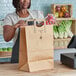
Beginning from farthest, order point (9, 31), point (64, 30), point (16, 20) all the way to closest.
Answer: point (64, 30)
point (16, 20)
point (9, 31)

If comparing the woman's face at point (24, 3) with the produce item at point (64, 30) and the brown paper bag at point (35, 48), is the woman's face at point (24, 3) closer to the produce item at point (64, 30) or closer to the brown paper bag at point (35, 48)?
the brown paper bag at point (35, 48)

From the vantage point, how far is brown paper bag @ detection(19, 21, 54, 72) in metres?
1.68

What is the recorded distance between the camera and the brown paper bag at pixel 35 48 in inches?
66.2

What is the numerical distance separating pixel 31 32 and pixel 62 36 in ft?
10.6

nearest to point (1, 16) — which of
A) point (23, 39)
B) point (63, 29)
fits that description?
point (63, 29)

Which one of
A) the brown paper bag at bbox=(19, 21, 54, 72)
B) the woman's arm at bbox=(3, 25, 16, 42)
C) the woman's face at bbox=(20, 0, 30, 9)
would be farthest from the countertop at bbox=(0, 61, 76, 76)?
the woman's face at bbox=(20, 0, 30, 9)

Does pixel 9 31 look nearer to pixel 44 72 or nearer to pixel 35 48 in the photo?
pixel 35 48

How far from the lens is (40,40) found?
172 cm

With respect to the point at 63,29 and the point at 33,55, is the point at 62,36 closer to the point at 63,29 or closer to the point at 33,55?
the point at 63,29

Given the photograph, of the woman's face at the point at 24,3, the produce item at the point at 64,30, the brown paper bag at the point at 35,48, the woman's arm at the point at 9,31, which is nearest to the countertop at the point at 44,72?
the brown paper bag at the point at 35,48

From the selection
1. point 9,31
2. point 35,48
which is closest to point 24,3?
point 9,31

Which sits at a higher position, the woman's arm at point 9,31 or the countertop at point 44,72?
the woman's arm at point 9,31

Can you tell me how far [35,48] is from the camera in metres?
1.70

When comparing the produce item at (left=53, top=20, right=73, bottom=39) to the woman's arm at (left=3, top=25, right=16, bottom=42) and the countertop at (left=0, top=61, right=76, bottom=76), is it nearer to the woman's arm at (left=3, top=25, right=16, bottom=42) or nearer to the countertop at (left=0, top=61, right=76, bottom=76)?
the woman's arm at (left=3, top=25, right=16, bottom=42)
